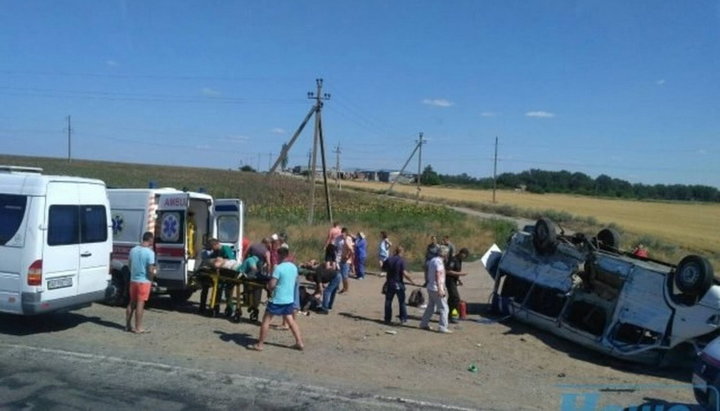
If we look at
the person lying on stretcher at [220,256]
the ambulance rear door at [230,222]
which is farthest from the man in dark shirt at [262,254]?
the ambulance rear door at [230,222]

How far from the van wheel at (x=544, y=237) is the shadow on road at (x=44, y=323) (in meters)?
7.85

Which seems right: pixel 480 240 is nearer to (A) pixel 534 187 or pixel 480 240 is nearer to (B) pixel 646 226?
(B) pixel 646 226

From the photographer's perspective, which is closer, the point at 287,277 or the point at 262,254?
the point at 287,277

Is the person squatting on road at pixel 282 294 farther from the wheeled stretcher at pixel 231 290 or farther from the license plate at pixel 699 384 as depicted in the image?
the license plate at pixel 699 384

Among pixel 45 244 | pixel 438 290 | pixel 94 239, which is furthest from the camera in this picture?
pixel 438 290

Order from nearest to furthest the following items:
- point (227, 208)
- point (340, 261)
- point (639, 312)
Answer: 1. point (639, 312)
2. point (227, 208)
3. point (340, 261)

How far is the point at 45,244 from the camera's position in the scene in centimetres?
948

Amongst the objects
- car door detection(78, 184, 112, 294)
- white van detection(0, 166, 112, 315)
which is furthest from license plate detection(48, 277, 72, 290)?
car door detection(78, 184, 112, 294)

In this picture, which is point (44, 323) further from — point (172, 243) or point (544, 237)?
point (544, 237)

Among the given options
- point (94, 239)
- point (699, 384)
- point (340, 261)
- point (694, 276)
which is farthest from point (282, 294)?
point (340, 261)

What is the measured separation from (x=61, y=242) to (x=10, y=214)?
0.80 metres

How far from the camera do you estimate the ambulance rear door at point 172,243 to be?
489 inches

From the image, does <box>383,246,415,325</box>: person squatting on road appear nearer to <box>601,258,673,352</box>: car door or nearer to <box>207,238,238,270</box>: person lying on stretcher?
<box>207,238,238,270</box>: person lying on stretcher

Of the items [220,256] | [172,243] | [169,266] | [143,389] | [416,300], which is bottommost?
[416,300]
